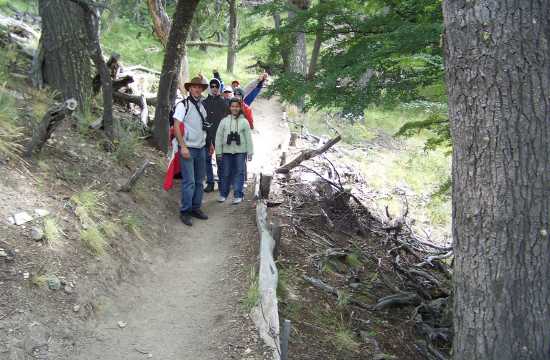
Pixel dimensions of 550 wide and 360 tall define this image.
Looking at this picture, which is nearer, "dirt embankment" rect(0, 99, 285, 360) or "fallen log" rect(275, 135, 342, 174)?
"dirt embankment" rect(0, 99, 285, 360)

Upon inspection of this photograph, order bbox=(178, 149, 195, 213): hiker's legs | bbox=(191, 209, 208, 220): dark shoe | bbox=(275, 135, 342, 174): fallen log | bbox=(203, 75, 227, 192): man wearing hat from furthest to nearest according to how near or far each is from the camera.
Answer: bbox=(275, 135, 342, 174): fallen log
bbox=(203, 75, 227, 192): man wearing hat
bbox=(191, 209, 208, 220): dark shoe
bbox=(178, 149, 195, 213): hiker's legs

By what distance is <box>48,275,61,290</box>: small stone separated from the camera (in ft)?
15.7

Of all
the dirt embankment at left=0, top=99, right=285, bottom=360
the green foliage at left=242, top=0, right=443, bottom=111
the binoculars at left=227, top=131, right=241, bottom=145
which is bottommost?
the dirt embankment at left=0, top=99, right=285, bottom=360

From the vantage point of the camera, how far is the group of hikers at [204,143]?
26.0 feet

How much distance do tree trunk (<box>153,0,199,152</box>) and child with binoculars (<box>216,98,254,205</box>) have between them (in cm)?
161

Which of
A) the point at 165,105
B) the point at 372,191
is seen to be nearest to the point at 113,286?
the point at 165,105

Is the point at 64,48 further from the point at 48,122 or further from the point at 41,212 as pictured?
the point at 41,212

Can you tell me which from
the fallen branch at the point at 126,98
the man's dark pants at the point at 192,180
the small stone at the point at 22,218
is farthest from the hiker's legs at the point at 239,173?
the small stone at the point at 22,218

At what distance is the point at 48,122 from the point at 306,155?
5187 mm

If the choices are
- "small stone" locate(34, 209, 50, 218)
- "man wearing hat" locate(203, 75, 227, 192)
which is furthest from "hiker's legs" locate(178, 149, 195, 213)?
"small stone" locate(34, 209, 50, 218)

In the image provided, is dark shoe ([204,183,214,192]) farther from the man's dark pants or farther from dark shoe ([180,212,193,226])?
dark shoe ([180,212,193,226])

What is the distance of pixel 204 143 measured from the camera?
832 cm

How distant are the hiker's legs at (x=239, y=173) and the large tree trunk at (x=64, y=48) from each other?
9.33ft

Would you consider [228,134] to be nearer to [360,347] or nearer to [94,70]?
[94,70]
